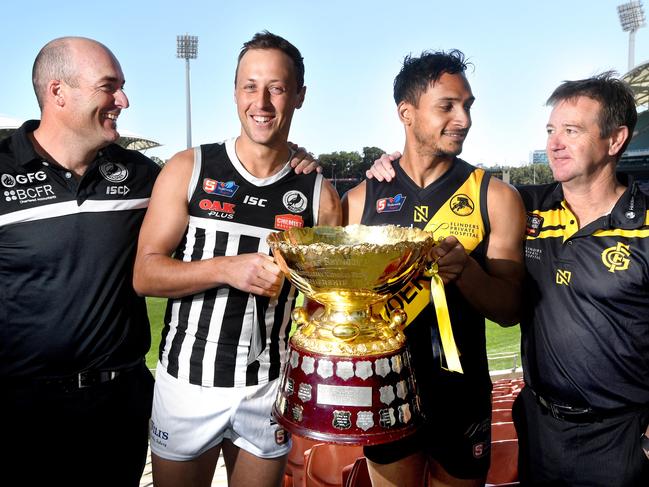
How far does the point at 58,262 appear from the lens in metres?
1.99

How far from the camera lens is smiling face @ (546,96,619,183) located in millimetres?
2164

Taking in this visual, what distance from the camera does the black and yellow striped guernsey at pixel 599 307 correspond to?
206 centimetres

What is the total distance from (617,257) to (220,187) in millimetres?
1534

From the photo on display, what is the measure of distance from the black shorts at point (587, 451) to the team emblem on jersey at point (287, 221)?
4.13 ft

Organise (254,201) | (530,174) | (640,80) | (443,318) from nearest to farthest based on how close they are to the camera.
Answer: (443,318)
(254,201)
(640,80)
(530,174)

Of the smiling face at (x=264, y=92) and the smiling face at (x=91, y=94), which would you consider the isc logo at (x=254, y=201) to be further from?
the smiling face at (x=91, y=94)

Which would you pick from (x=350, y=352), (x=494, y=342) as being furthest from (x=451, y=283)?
(x=494, y=342)

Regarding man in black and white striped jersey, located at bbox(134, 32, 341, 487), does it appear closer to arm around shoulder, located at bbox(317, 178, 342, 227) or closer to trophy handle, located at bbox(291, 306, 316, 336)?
arm around shoulder, located at bbox(317, 178, 342, 227)

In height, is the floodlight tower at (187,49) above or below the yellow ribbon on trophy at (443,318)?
above

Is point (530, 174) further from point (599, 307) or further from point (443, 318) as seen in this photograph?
point (443, 318)

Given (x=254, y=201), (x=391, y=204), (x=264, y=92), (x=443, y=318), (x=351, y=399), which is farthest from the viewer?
(x=391, y=204)

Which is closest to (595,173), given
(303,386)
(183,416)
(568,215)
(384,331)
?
(568,215)

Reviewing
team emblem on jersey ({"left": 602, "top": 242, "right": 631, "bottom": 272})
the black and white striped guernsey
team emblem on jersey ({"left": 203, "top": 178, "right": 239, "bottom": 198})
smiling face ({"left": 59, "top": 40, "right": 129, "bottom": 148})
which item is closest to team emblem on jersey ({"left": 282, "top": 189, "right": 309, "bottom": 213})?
the black and white striped guernsey

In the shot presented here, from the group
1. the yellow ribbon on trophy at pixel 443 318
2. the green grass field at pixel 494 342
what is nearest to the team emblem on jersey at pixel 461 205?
the yellow ribbon on trophy at pixel 443 318
